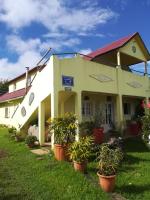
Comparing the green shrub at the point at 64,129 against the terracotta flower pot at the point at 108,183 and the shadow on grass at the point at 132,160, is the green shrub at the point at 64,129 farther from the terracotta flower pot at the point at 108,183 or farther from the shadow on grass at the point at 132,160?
the terracotta flower pot at the point at 108,183

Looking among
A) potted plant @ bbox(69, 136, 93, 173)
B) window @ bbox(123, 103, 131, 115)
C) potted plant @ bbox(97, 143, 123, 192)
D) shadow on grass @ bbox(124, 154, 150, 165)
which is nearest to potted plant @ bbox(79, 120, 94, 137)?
shadow on grass @ bbox(124, 154, 150, 165)

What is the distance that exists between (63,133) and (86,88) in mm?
3809

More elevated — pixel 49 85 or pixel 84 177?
pixel 49 85

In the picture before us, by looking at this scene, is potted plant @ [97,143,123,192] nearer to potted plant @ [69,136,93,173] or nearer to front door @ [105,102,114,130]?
potted plant @ [69,136,93,173]

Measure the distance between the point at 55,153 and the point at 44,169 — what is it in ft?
4.93

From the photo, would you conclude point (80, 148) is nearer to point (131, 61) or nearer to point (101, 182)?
point (101, 182)

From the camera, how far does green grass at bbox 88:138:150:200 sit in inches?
276

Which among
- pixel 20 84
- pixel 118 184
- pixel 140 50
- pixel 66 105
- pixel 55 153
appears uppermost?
pixel 140 50

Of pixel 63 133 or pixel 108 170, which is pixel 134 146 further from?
pixel 108 170

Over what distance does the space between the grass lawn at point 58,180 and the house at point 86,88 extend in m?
2.99

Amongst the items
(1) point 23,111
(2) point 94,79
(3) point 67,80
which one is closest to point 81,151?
(3) point 67,80

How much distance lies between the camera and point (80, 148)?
8602 millimetres

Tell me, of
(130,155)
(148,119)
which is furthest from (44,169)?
(148,119)

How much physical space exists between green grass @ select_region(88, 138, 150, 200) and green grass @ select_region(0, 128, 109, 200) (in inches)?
28.2
